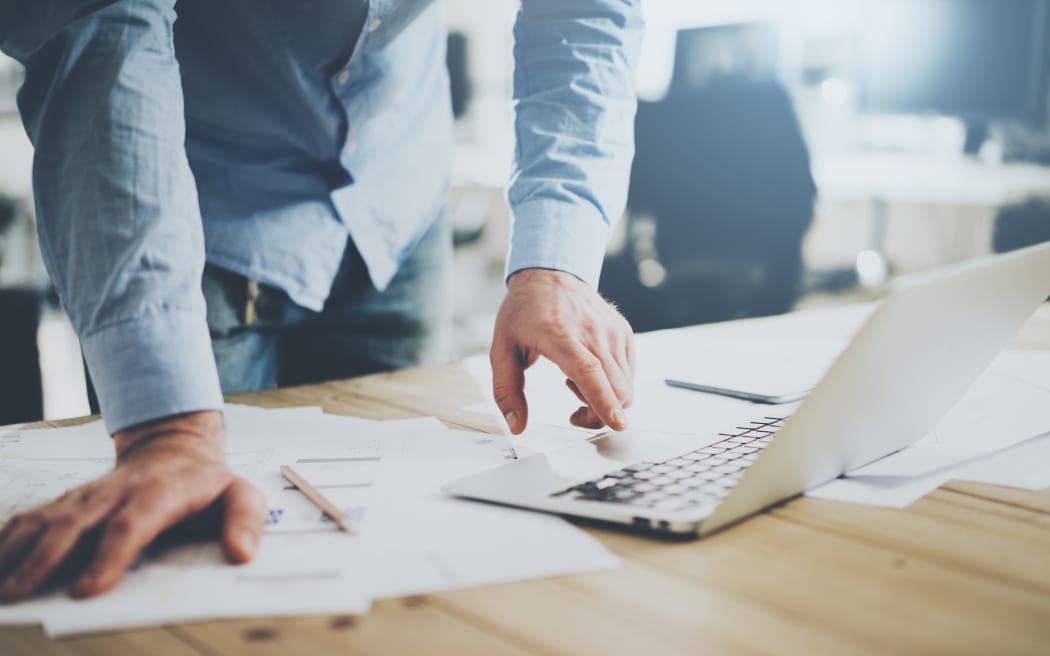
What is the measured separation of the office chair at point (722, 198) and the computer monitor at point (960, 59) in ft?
3.47

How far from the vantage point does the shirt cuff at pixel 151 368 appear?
0.59 m

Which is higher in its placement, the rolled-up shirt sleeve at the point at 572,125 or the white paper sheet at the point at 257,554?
the rolled-up shirt sleeve at the point at 572,125

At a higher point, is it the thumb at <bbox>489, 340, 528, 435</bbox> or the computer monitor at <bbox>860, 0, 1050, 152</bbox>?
the computer monitor at <bbox>860, 0, 1050, 152</bbox>

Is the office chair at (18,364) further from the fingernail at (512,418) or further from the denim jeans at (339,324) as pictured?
the fingernail at (512,418)

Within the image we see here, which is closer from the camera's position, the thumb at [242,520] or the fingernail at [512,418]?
the thumb at [242,520]

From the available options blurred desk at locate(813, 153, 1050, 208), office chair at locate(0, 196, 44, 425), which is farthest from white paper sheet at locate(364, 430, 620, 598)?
blurred desk at locate(813, 153, 1050, 208)

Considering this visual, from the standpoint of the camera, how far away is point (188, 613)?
42 cm

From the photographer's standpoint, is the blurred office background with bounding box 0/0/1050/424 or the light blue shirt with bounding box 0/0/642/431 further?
the blurred office background with bounding box 0/0/1050/424

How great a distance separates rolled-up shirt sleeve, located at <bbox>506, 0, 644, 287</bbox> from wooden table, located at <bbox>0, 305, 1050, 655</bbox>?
1.36ft

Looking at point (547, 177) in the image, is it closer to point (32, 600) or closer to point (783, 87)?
point (32, 600)

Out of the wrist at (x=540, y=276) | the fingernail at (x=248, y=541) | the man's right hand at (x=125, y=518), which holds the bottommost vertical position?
the fingernail at (x=248, y=541)

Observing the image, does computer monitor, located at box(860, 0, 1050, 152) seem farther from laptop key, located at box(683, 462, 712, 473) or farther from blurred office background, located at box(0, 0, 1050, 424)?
laptop key, located at box(683, 462, 712, 473)

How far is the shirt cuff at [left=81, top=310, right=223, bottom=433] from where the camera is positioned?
59cm

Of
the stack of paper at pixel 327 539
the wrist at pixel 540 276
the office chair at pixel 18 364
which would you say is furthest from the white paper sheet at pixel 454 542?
the office chair at pixel 18 364
